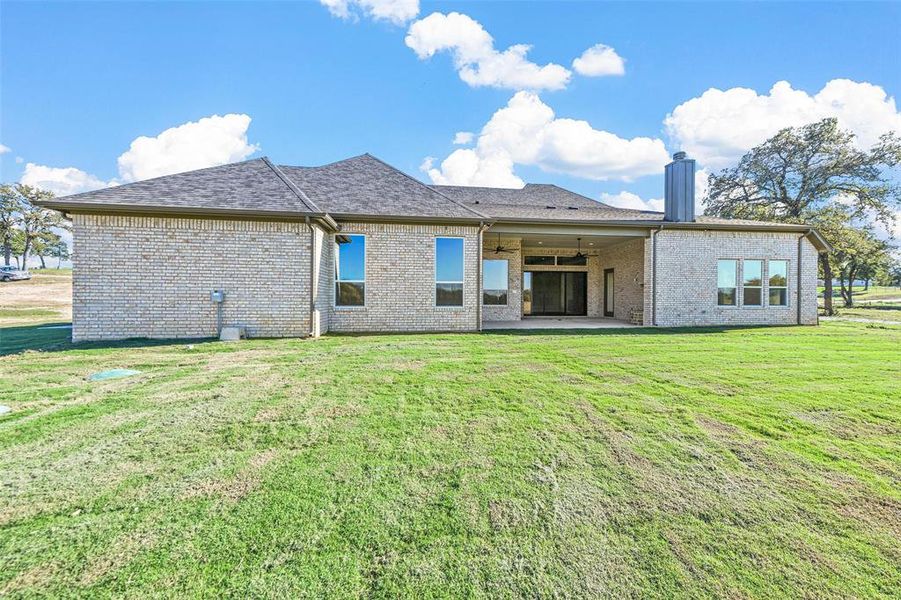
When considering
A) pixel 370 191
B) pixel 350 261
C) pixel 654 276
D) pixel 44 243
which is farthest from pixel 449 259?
pixel 44 243

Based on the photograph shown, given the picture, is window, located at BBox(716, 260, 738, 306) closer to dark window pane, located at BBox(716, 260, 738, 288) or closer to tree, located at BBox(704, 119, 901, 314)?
dark window pane, located at BBox(716, 260, 738, 288)

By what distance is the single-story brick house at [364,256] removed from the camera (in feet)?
28.1

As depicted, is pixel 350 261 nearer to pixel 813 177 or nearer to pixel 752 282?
pixel 752 282

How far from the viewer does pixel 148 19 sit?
10531 mm

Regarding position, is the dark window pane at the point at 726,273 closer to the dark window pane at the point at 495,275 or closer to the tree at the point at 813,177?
the dark window pane at the point at 495,275

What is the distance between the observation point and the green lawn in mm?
1920

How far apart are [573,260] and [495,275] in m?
4.38

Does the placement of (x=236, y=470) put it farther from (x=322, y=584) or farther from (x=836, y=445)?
(x=836, y=445)

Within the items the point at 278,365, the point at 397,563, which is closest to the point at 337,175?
the point at 278,365

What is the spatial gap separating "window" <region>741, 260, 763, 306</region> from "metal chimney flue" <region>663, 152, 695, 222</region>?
260 cm

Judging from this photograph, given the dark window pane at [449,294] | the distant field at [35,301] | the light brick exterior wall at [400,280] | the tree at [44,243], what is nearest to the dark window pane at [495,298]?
the dark window pane at [449,294]

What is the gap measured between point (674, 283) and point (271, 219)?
1216 centimetres

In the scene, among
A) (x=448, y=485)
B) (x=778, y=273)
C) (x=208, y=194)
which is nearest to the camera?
(x=448, y=485)

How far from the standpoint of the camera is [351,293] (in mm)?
10609
